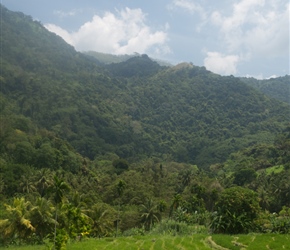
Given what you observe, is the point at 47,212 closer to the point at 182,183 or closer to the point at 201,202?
the point at 201,202

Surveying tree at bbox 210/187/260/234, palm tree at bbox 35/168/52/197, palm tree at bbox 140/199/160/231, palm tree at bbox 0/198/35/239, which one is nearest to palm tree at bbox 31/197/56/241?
palm tree at bbox 0/198/35/239

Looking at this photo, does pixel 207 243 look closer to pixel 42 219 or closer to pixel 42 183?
pixel 42 219

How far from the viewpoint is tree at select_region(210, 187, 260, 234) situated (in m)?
65.1

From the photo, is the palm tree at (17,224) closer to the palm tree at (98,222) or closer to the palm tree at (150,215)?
the palm tree at (98,222)

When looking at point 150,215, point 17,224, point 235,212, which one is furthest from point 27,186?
point 235,212

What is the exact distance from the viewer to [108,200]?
129m

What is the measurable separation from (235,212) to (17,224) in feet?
135

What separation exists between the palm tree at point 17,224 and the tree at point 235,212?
114 ft

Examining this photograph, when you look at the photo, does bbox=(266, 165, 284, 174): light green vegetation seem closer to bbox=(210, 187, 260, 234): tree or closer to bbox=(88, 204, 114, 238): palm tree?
bbox=(210, 187, 260, 234): tree

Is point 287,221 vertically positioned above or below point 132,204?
above

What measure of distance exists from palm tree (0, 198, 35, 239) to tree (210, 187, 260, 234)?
114 ft

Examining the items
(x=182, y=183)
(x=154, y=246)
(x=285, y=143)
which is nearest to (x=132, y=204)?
(x=182, y=183)

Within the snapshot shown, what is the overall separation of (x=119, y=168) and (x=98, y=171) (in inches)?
470

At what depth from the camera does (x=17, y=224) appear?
212ft
